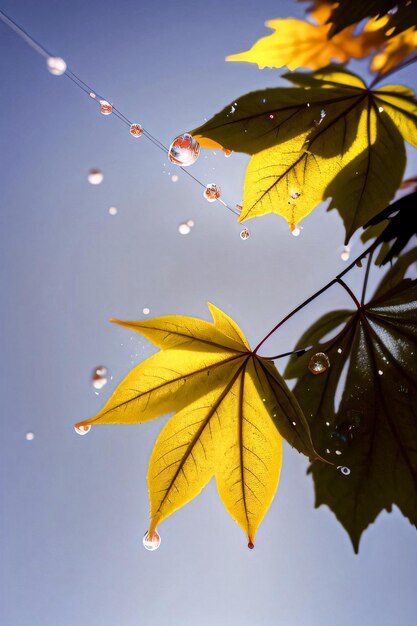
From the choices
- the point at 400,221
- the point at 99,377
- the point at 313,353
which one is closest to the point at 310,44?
the point at 400,221

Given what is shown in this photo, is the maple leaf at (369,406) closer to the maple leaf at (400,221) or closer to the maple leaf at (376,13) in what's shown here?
the maple leaf at (400,221)

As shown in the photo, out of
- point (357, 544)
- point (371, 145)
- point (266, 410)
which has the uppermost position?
point (371, 145)

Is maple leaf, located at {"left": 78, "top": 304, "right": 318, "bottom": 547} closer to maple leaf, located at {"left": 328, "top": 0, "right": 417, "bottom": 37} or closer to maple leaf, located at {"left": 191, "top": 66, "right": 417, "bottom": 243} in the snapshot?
maple leaf, located at {"left": 191, "top": 66, "right": 417, "bottom": 243}

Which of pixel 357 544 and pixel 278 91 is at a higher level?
pixel 278 91

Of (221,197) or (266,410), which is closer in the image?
(266,410)

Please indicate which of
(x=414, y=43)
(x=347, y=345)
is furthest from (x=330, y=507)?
(x=414, y=43)

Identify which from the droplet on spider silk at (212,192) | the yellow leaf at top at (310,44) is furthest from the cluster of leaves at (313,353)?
the droplet on spider silk at (212,192)

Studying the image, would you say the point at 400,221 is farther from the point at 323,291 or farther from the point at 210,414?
the point at 210,414

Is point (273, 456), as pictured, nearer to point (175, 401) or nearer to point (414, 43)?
point (175, 401)
